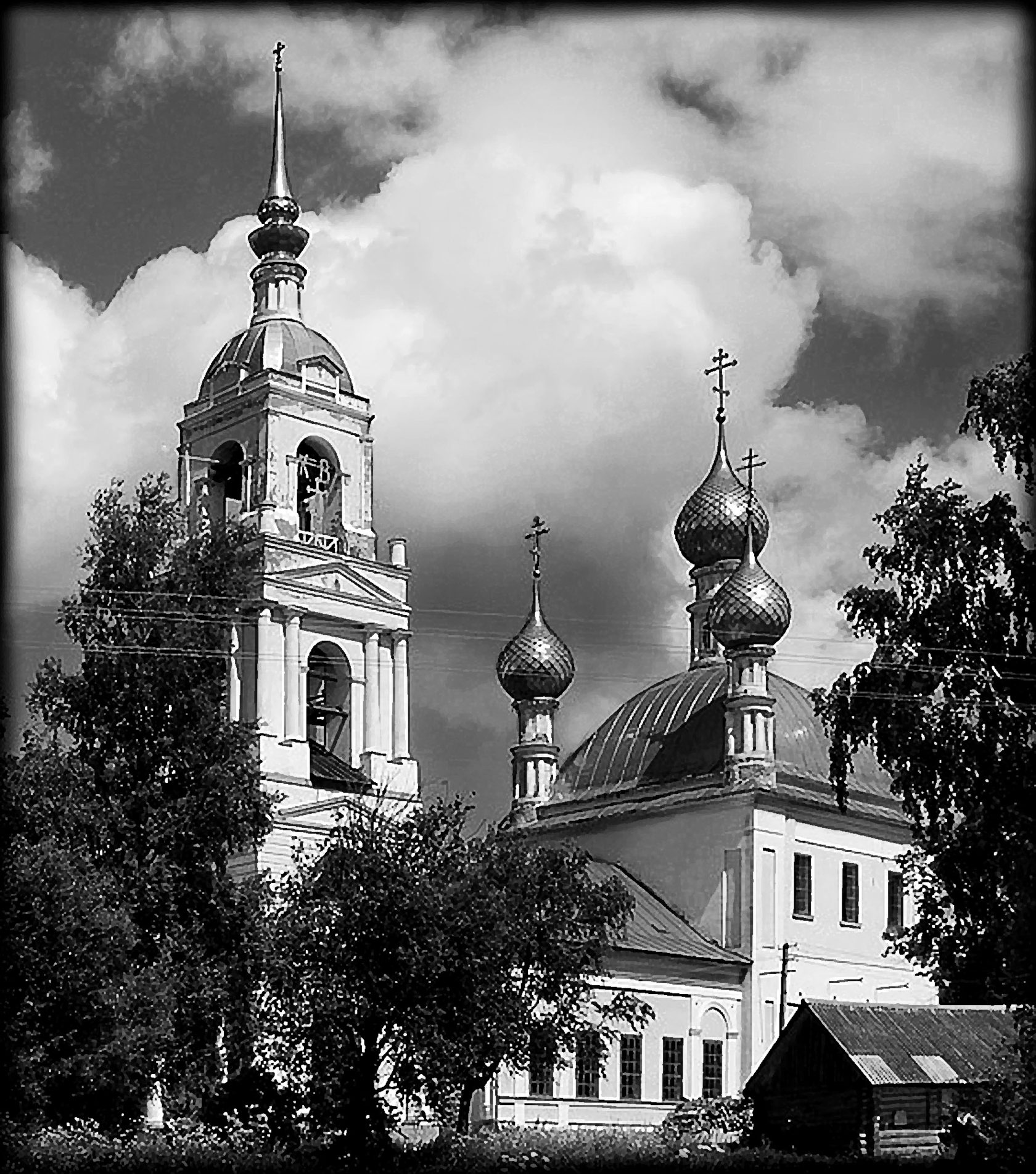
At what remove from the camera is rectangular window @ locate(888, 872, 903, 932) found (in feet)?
182

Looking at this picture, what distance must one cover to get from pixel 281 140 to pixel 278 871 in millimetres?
19244

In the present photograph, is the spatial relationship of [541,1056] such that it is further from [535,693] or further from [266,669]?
[535,693]

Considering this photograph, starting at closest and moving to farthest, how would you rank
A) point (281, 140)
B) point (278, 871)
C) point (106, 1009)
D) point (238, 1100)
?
point (106, 1009), point (238, 1100), point (278, 871), point (281, 140)

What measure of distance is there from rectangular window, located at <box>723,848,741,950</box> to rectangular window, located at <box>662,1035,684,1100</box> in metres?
3.35

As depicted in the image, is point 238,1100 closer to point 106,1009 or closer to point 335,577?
point 106,1009

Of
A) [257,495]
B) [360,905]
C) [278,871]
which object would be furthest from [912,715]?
[257,495]

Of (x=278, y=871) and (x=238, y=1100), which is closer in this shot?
(x=238, y=1100)

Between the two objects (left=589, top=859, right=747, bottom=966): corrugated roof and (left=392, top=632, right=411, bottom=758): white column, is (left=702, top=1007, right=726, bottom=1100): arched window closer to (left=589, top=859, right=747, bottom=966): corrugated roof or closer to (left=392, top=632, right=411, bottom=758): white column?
(left=589, top=859, right=747, bottom=966): corrugated roof

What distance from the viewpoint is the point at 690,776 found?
55094 millimetres

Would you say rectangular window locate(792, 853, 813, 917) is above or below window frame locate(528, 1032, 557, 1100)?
above

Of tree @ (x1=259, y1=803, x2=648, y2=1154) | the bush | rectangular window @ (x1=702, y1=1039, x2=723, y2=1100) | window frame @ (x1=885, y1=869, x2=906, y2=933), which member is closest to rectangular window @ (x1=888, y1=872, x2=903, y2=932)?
window frame @ (x1=885, y1=869, x2=906, y2=933)

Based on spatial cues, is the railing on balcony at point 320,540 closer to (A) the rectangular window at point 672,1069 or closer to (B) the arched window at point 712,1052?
(A) the rectangular window at point 672,1069

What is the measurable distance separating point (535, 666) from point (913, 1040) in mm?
20948

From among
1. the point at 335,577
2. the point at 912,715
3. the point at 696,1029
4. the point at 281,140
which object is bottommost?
the point at 696,1029
